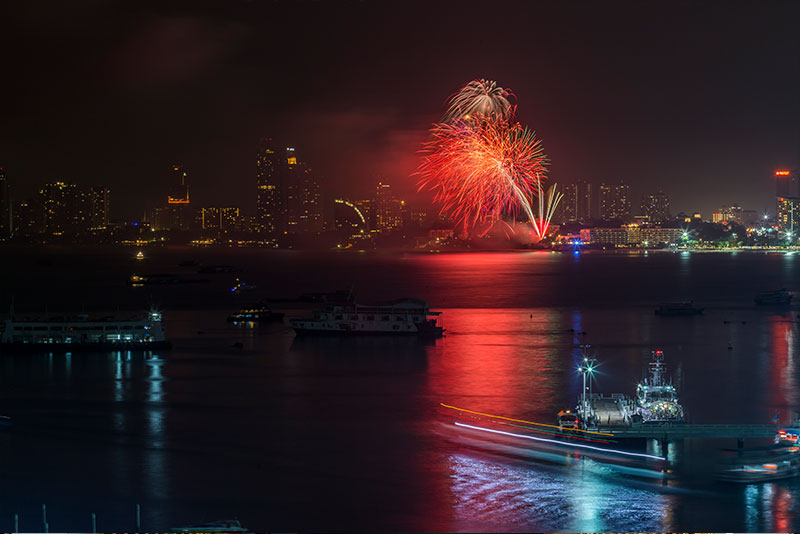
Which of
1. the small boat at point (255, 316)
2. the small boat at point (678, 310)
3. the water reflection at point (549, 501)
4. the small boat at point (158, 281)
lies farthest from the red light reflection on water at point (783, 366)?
the small boat at point (158, 281)

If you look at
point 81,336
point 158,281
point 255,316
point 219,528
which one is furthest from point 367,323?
point 158,281

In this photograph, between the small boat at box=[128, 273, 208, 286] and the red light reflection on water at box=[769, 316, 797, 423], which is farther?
the small boat at box=[128, 273, 208, 286]

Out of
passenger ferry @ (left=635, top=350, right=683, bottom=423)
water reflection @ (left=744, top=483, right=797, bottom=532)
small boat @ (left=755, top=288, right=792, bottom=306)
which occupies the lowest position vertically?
water reflection @ (left=744, top=483, right=797, bottom=532)

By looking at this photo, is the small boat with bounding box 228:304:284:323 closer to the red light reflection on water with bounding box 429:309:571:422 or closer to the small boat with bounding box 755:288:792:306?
the red light reflection on water with bounding box 429:309:571:422

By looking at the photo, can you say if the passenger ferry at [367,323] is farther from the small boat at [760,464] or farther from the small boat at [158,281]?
the small boat at [158,281]

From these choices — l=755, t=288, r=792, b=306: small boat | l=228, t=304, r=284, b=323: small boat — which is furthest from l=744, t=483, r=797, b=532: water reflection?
l=755, t=288, r=792, b=306: small boat

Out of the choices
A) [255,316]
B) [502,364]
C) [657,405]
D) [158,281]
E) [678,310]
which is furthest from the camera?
[158,281]

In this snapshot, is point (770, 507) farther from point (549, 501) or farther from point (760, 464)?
point (549, 501)

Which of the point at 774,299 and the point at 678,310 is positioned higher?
the point at 774,299

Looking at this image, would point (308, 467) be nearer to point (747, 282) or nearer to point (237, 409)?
point (237, 409)
